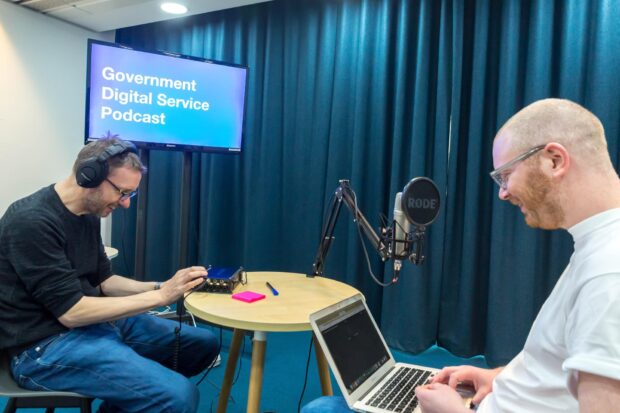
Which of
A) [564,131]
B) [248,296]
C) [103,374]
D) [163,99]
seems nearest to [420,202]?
[564,131]

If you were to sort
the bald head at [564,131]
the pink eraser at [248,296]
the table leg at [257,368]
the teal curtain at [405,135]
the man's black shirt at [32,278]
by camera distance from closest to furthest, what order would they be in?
the bald head at [564,131] < the man's black shirt at [32,278] < the table leg at [257,368] < the pink eraser at [248,296] < the teal curtain at [405,135]

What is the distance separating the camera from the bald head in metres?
0.79

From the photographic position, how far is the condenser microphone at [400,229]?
4.09ft

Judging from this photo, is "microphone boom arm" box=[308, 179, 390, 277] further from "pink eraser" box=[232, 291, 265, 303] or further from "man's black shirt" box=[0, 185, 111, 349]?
"man's black shirt" box=[0, 185, 111, 349]

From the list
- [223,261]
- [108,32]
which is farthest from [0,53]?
[223,261]

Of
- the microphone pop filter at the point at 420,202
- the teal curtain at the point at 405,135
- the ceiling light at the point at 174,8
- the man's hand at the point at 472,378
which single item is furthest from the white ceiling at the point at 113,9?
the man's hand at the point at 472,378

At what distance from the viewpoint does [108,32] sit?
3.99 meters

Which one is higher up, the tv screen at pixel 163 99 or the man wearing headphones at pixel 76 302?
the tv screen at pixel 163 99

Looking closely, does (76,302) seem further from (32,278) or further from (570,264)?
(570,264)

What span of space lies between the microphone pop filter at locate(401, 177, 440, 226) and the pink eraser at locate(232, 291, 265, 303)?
653 mm

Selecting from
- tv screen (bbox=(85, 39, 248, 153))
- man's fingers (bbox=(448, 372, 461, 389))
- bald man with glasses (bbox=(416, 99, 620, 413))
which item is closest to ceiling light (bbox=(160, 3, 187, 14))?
tv screen (bbox=(85, 39, 248, 153))

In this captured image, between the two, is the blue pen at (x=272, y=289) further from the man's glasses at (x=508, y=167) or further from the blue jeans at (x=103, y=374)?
the man's glasses at (x=508, y=167)

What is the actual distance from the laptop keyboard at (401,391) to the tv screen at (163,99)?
1978 mm

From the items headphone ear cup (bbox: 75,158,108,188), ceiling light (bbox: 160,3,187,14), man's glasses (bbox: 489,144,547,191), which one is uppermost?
ceiling light (bbox: 160,3,187,14)
